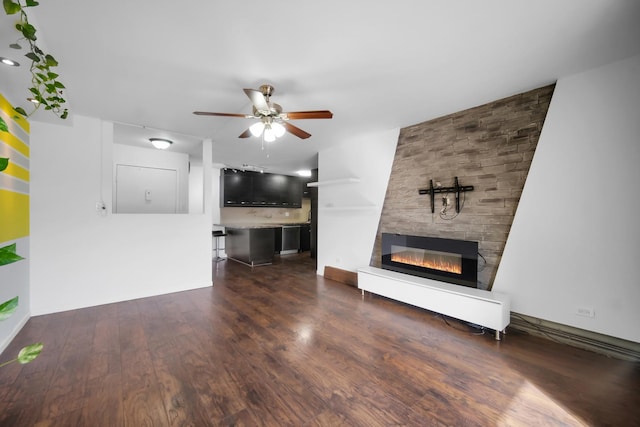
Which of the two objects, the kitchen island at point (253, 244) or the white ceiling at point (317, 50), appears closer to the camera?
the white ceiling at point (317, 50)

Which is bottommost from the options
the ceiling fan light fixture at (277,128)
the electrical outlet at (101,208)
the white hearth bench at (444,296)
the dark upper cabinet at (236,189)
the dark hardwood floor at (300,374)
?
the dark hardwood floor at (300,374)

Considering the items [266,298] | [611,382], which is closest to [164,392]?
[266,298]

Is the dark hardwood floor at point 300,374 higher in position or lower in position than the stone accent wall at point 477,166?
lower

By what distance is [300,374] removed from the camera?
1.94 metres

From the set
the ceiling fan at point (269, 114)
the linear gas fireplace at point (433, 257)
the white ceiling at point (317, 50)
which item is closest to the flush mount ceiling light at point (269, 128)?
the ceiling fan at point (269, 114)

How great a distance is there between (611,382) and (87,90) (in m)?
5.38

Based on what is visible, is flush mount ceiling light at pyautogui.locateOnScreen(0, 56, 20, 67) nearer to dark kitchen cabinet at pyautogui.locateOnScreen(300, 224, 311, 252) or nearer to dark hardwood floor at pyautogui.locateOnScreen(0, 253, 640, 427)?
dark hardwood floor at pyautogui.locateOnScreen(0, 253, 640, 427)

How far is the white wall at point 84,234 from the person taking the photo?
121 inches

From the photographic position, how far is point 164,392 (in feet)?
5.74

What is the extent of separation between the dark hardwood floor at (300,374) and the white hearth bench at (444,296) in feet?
0.57

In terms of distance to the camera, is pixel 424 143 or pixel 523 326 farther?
pixel 424 143

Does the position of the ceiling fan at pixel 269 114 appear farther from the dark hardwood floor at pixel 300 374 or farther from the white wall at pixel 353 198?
the dark hardwood floor at pixel 300 374

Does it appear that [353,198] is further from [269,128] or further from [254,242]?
[254,242]

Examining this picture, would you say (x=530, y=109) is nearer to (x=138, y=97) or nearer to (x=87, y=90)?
(x=138, y=97)
